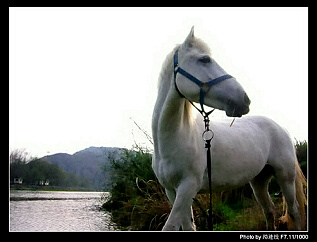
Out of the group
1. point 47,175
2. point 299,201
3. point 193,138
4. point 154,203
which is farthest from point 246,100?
point 47,175

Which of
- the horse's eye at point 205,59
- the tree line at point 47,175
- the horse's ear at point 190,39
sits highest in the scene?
the horse's ear at point 190,39

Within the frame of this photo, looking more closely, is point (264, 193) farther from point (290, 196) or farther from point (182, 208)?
point (182, 208)

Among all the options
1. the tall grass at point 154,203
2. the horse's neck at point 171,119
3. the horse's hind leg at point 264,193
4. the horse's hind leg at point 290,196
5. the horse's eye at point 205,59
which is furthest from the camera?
the tall grass at point 154,203

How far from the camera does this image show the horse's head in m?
2.52

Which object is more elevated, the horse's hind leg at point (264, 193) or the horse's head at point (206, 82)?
the horse's head at point (206, 82)

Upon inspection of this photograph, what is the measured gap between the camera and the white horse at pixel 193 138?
8.55ft

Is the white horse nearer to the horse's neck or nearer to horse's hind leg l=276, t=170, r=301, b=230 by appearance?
the horse's neck

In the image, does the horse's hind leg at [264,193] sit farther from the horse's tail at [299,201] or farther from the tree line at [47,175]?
the tree line at [47,175]

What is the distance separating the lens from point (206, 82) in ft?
8.63

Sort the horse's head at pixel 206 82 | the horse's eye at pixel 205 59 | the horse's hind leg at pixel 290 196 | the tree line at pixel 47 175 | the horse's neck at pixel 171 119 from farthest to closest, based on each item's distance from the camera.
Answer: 1. the tree line at pixel 47 175
2. the horse's hind leg at pixel 290 196
3. the horse's neck at pixel 171 119
4. the horse's eye at pixel 205 59
5. the horse's head at pixel 206 82

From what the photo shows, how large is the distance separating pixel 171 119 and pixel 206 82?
0.46m

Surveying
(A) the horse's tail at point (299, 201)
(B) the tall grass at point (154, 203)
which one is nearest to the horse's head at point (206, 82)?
(A) the horse's tail at point (299, 201)

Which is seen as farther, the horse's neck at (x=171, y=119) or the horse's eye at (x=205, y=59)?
the horse's neck at (x=171, y=119)
